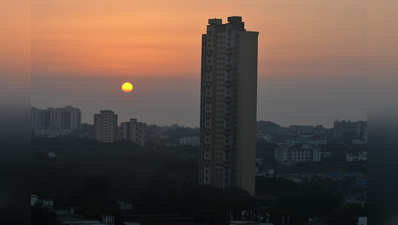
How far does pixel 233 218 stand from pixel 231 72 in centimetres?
424

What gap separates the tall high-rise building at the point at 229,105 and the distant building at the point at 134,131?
38.0ft

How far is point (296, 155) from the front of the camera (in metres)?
21.5

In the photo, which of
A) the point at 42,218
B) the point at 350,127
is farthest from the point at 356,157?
the point at 42,218

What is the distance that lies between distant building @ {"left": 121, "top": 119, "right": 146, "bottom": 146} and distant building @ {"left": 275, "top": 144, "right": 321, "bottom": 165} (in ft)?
20.1

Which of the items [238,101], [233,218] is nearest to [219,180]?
[238,101]

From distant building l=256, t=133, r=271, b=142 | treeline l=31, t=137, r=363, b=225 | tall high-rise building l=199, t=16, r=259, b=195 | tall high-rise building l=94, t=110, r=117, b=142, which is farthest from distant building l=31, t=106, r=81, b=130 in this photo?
tall high-rise building l=199, t=16, r=259, b=195

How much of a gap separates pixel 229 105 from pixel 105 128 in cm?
1268

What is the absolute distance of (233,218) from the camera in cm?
686

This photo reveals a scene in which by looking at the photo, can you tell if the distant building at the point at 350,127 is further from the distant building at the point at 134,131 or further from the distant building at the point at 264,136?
the distant building at the point at 134,131

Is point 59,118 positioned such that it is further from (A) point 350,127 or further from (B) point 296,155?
(A) point 350,127

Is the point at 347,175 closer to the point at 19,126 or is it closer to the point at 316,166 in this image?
the point at 316,166

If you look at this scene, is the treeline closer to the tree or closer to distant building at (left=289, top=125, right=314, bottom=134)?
the tree

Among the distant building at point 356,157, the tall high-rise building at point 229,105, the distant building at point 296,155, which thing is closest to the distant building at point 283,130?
the distant building at point 296,155

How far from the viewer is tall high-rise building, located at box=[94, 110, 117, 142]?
861 inches
